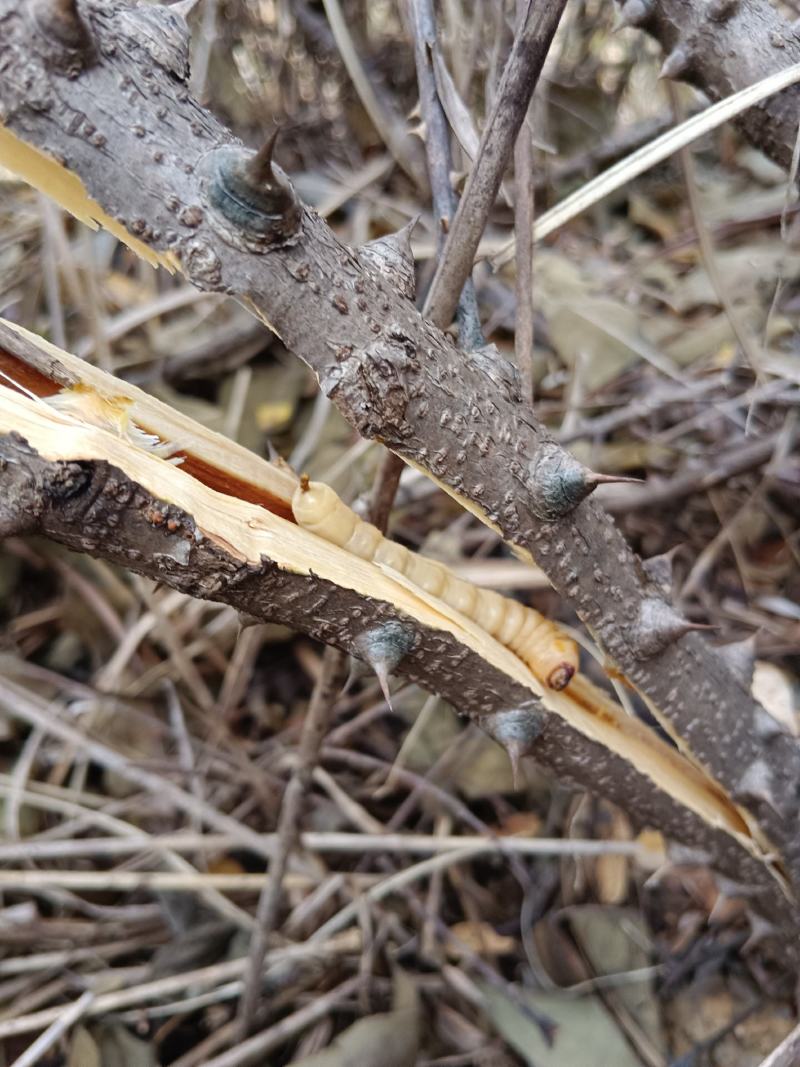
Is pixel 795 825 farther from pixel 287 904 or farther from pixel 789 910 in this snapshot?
pixel 287 904

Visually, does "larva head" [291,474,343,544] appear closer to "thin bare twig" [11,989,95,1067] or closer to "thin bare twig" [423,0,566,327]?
"thin bare twig" [423,0,566,327]

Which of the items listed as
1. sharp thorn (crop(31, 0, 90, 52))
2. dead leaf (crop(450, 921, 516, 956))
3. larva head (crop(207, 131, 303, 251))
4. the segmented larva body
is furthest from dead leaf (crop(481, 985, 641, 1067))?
sharp thorn (crop(31, 0, 90, 52))

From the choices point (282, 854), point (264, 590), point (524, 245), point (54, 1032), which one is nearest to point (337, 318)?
point (264, 590)

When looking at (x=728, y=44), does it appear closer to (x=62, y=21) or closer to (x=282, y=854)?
(x=62, y=21)

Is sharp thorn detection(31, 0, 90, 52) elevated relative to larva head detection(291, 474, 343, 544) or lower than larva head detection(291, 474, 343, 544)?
elevated

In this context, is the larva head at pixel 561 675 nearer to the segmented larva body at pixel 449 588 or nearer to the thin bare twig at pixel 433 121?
the segmented larva body at pixel 449 588

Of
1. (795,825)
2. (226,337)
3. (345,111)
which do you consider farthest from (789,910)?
(345,111)
